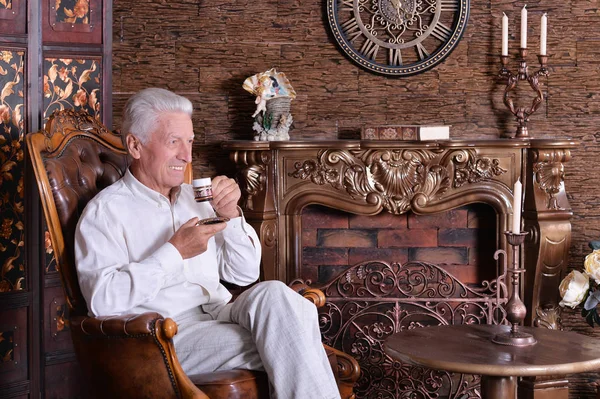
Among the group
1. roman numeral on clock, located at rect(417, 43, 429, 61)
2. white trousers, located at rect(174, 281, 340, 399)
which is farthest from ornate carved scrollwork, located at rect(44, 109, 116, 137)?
roman numeral on clock, located at rect(417, 43, 429, 61)

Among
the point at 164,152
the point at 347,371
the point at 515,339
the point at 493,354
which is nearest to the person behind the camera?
the point at 493,354

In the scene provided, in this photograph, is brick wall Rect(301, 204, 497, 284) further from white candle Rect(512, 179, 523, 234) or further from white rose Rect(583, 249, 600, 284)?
white candle Rect(512, 179, 523, 234)

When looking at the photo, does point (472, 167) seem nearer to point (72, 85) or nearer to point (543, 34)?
point (543, 34)

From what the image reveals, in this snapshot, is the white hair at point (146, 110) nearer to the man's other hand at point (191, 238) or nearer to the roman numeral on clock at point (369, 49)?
the man's other hand at point (191, 238)

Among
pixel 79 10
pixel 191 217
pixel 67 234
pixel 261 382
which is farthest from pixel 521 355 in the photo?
pixel 79 10

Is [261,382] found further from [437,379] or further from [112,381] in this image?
[437,379]

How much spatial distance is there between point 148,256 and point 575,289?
1.81 metres

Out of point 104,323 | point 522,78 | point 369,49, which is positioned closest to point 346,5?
point 369,49

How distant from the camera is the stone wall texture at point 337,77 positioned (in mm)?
3852

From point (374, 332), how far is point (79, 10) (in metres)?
1.89

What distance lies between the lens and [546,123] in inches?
152

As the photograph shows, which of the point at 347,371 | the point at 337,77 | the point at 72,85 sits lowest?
the point at 347,371

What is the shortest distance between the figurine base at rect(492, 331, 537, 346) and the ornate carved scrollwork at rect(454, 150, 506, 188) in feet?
4.12

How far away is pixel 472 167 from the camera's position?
3.69m
